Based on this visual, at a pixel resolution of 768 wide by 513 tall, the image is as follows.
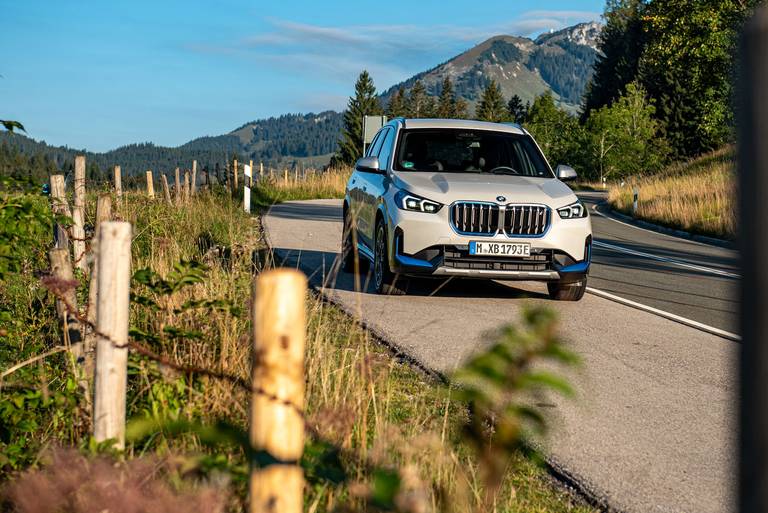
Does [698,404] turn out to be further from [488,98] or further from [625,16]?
[488,98]

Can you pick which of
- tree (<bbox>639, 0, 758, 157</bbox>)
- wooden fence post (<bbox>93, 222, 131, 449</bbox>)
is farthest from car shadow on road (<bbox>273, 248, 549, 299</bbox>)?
tree (<bbox>639, 0, 758, 157</bbox>)

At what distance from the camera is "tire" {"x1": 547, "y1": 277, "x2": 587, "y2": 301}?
962 centimetres

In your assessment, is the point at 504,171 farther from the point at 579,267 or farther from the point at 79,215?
the point at 79,215

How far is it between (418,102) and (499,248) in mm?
125980

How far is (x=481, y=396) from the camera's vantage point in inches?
64.6

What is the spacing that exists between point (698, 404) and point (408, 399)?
1.81m

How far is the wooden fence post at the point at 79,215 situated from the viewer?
341 inches

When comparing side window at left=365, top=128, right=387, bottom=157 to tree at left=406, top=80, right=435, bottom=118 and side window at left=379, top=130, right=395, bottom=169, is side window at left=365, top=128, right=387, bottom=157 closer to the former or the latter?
side window at left=379, top=130, right=395, bottom=169

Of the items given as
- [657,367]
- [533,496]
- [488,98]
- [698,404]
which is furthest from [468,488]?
[488,98]

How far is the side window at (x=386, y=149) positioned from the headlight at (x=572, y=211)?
2045 mm

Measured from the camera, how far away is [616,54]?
336ft

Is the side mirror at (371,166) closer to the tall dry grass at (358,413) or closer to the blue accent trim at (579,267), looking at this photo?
the blue accent trim at (579,267)

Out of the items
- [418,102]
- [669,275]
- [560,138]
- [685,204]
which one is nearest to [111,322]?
[669,275]

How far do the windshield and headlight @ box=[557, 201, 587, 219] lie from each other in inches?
38.0
